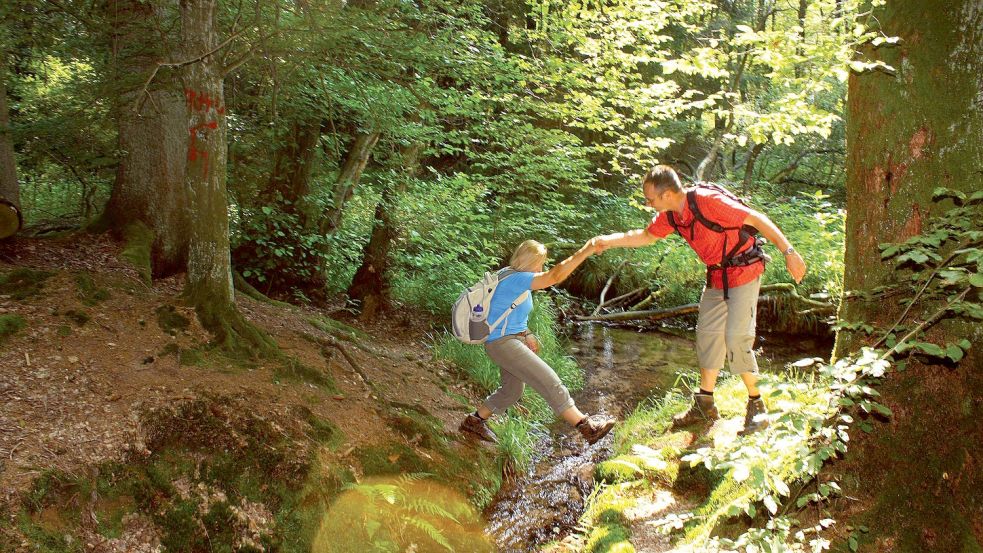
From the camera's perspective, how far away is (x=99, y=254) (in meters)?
5.68

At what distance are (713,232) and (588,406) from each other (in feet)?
13.5

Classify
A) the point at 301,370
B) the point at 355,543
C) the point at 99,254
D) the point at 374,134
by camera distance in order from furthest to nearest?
1. the point at 374,134
2. the point at 99,254
3. the point at 301,370
4. the point at 355,543

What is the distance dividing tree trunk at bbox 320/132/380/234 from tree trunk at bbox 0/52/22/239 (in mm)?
3715

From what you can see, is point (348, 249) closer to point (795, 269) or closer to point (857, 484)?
point (795, 269)

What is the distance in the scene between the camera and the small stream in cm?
493

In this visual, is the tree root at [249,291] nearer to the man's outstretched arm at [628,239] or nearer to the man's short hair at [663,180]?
the man's outstretched arm at [628,239]

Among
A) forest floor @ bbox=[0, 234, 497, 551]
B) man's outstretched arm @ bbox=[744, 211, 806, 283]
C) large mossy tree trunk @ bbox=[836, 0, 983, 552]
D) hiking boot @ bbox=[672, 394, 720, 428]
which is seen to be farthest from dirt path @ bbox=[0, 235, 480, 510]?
large mossy tree trunk @ bbox=[836, 0, 983, 552]

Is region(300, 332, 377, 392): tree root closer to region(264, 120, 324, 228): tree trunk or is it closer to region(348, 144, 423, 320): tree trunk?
region(348, 144, 423, 320): tree trunk

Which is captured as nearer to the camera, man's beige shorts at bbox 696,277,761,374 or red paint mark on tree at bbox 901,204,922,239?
red paint mark on tree at bbox 901,204,922,239

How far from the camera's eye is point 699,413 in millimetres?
5551

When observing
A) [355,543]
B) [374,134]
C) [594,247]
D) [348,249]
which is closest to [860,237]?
[594,247]

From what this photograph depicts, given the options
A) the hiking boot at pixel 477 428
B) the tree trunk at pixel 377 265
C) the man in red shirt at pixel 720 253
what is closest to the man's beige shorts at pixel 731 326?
the man in red shirt at pixel 720 253

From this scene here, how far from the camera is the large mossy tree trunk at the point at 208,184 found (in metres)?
4.61

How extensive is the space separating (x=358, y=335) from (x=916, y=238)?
632cm
